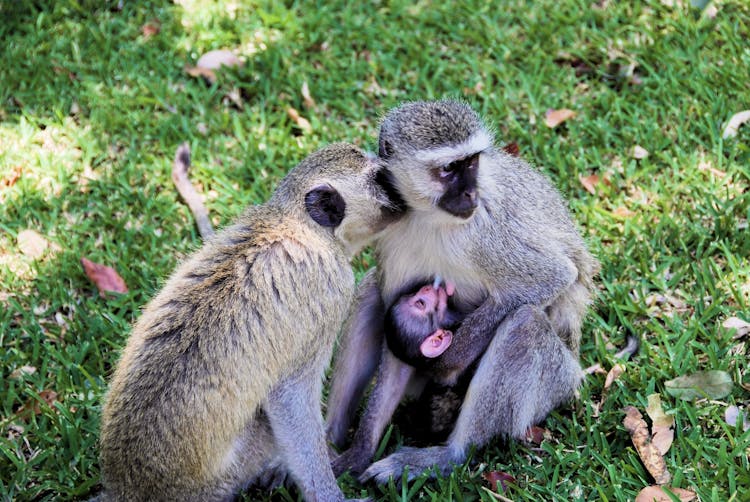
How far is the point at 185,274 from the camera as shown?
400 cm

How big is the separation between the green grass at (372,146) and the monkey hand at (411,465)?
7 centimetres

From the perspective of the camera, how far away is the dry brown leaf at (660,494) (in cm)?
387

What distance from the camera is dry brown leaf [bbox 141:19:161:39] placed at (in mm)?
7047

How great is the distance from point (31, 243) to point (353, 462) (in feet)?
8.18

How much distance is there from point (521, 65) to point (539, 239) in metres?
2.65

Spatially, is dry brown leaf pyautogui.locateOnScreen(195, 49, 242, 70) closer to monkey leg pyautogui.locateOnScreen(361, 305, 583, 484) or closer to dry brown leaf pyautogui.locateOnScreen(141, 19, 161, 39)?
dry brown leaf pyautogui.locateOnScreen(141, 19, 161, 39)

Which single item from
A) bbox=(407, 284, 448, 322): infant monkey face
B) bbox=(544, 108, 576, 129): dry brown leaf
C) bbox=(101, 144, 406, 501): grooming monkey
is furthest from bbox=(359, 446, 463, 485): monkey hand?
bbox=(544, 108, 576, 129): dry brown leaf

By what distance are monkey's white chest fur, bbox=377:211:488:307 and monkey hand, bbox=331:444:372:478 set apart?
75cm

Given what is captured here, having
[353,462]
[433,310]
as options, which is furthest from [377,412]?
[433,310]

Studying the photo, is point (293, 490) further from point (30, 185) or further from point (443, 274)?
point (30, 185)

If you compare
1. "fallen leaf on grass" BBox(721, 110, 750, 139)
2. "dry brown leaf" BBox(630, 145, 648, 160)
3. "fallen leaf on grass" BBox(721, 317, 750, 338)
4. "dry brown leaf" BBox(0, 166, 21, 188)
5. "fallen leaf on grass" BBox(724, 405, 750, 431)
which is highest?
"fallen leaf on grass" BBox(721, 110, 750, 139)

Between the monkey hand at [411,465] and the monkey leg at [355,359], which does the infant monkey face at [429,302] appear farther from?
the monkey hand at [411,465]

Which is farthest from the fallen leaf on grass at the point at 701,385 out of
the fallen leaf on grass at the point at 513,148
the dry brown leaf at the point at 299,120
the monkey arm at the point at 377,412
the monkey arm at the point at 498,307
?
the dry brown leaf at the point at 299,120

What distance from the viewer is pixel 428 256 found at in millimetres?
4395
